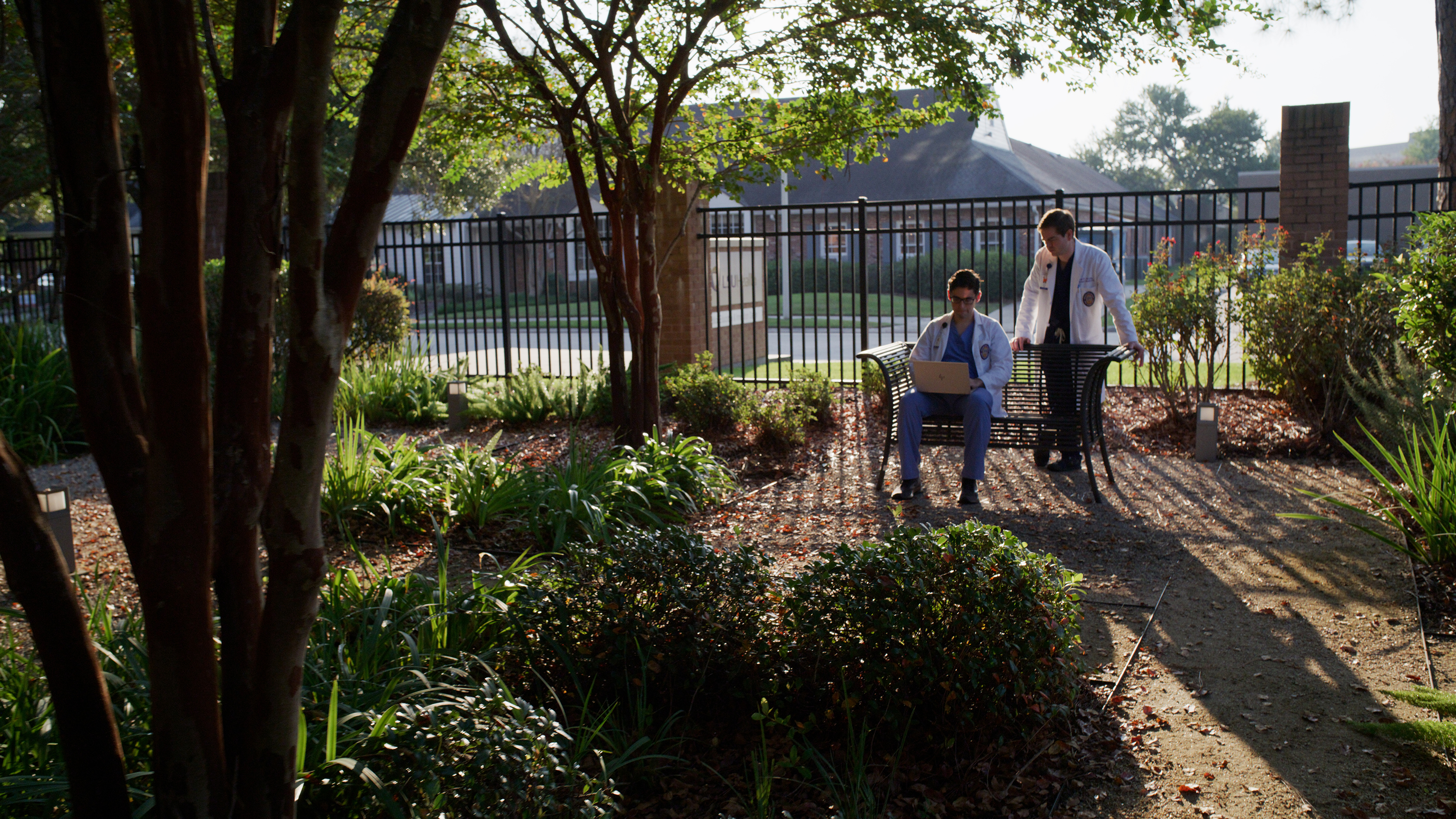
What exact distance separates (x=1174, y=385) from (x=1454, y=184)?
3660 millimetres

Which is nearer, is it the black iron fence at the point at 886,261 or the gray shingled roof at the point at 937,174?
the black iron fence at the point at 886,261

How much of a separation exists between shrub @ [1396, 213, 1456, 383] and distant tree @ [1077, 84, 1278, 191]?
254ft

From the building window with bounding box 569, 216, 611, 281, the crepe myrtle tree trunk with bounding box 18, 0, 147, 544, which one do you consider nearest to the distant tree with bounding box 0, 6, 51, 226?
the building window with bounding box 569, 216, 611, 281

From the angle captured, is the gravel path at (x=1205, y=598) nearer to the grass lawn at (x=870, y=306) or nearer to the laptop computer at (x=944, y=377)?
the laptop computer at (x=944, y=377)

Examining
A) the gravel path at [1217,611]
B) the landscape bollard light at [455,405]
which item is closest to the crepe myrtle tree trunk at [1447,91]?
the gravel path at [1217,611]

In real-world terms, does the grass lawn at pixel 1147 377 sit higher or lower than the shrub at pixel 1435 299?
lower

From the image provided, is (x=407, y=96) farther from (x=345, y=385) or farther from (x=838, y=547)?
(x=345, y=385)

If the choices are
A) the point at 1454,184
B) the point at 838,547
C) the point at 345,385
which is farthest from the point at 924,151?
the point at 838,547

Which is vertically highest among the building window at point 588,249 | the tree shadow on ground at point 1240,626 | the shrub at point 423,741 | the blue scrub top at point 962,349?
the building window at point 588,249

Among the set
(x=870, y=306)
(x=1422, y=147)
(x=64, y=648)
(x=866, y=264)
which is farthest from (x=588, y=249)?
(x=1422, y=147)

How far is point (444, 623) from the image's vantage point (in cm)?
332

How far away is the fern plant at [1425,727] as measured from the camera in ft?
8.62

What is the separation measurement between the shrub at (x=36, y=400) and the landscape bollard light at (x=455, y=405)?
8.94 feet

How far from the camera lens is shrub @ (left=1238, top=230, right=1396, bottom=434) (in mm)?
7000
